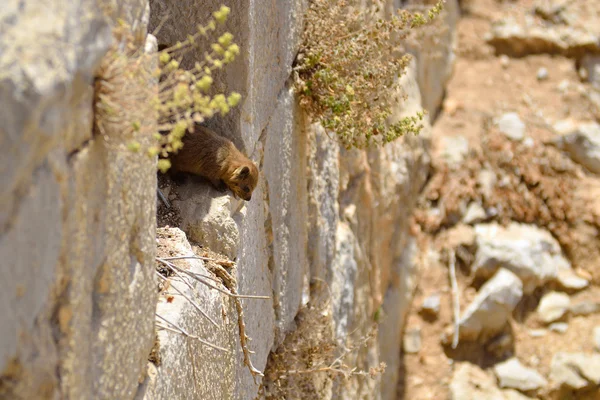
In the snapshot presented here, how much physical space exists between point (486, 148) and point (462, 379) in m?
2.89

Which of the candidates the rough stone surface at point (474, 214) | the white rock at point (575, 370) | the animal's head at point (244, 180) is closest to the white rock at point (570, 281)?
the white rock at point (575, 370)

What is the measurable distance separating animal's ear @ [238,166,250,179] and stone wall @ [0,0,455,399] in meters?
0.13

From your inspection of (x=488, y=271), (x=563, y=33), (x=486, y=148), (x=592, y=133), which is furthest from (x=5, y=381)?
(x=563, y=33)

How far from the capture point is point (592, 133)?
9148 mm

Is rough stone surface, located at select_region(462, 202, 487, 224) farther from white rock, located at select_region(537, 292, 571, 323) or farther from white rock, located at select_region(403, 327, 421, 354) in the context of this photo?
white rock, located at select_region(403, 327, 421, 354)

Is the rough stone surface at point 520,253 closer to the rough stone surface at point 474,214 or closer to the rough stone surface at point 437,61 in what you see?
the rough stone surface at point 474,214

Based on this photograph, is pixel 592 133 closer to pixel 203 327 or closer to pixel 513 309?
pixel 513 309

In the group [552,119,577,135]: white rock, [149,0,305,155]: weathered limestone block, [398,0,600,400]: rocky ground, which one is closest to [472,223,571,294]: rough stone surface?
[398,0,600,400]: rocky ground

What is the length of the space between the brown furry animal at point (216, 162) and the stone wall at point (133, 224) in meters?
0.08

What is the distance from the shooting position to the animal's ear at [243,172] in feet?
10.9

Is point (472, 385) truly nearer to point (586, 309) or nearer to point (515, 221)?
point (586, 309)

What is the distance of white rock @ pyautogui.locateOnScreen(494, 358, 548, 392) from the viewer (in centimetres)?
771

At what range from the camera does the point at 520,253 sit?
8.20 metres

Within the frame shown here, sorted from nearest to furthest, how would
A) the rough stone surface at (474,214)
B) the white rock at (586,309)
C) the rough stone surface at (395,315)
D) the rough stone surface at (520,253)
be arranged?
the rough stone surface at (395,315) → the rough stone surface at (520,253) → the white rock at (586,309) → the rough stone surface at (474,214)
